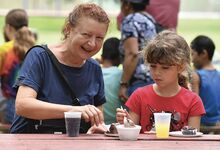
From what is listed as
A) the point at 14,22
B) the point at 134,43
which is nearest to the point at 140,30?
the point at 134,43

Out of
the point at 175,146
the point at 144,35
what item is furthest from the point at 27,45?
the point at 175,146

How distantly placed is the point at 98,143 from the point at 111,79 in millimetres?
2744

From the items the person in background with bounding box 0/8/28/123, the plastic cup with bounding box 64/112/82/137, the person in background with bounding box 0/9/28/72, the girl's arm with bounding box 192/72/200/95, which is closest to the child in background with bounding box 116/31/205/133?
the plastic cup with bounding box 64/112/82/137

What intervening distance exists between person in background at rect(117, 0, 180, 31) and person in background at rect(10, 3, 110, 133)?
95.8 inches

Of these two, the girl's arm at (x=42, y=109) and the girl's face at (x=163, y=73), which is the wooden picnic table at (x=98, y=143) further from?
the girl's face at (x=163, y=73)

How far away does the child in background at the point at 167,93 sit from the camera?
3.44m

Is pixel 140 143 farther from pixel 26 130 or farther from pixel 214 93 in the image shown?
pixel 214 93

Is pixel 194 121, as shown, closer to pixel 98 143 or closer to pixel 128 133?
pixel 128 133

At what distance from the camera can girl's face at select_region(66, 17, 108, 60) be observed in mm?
3160

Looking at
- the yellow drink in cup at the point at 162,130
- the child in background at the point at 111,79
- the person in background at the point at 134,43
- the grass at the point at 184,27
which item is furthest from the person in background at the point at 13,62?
the grass at the point at 184,27

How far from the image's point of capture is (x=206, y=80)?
5.50 meters

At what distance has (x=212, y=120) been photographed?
220 inches

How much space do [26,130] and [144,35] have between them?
7.01 ft

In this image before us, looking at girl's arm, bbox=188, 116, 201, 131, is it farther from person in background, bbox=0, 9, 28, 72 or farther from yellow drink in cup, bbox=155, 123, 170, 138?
person in background, bbox=0, 9, 28, 72
